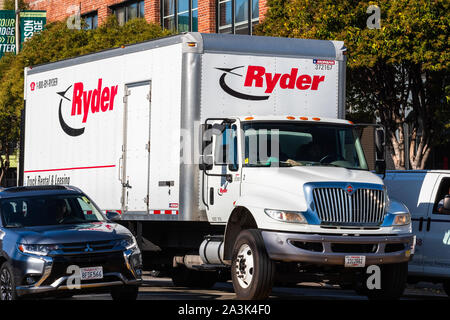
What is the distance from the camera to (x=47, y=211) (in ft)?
43.4

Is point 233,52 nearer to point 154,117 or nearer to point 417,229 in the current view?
point 154,117

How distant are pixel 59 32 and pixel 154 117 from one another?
2128 cm

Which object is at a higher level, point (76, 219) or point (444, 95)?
point (444, 95)

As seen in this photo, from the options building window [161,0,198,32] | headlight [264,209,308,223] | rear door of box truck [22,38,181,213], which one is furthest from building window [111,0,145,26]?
headlight [264,209,308,223]

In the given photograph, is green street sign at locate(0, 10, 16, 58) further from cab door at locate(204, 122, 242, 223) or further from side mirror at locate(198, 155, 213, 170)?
side mirror at locate(198, 155, 213, 170)

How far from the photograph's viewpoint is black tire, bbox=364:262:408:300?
12711 millimetres

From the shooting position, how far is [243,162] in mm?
13188

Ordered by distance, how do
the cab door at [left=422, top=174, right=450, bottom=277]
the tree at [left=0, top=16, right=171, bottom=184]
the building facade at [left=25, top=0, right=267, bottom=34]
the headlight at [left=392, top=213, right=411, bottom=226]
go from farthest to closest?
the building facade at [left=25, top=0, right=267, bottom=34], the tree at [left=0, top=16, right=171, bottom=184], the cab door at [left=422, top=174, right=450, bottom=277], the headlight at [left=392, top=213, right=411, bottom=226]

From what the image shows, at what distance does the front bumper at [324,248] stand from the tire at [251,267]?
0.13 m

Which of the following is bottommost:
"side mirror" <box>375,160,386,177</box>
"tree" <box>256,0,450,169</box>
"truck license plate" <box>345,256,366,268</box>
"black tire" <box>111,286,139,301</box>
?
"black tire" <box>111,286,139,301</box>

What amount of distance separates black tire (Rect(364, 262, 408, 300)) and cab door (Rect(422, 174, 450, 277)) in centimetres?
162

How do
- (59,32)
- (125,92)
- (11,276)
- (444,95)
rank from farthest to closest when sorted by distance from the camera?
(59,32), (444,95), (125,92), (11,276)

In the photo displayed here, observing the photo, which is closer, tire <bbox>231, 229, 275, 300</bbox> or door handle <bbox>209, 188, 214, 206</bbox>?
tire <bbox>231, 229, 275, 300</bbox>
